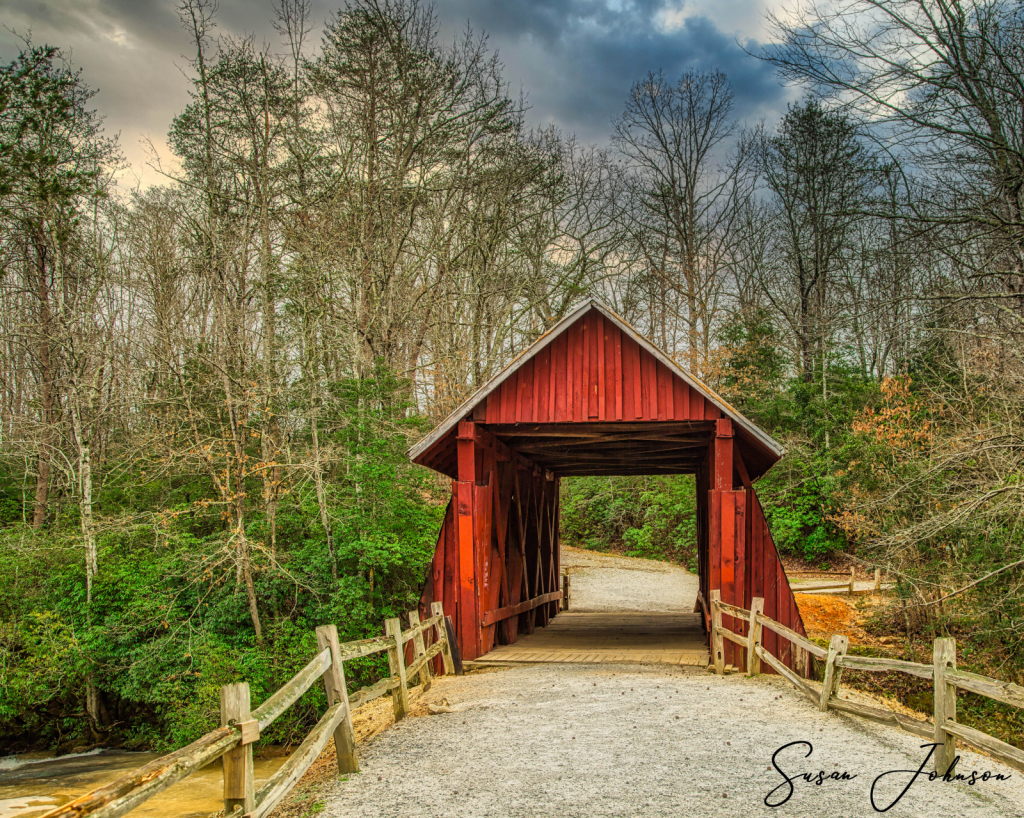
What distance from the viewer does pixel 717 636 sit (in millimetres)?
9578

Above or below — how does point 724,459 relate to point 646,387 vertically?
below

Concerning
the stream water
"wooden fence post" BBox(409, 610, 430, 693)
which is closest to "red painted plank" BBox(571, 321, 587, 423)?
"wooden fence post" BBox(409, 610, 430, 693)

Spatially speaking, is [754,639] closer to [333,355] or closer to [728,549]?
[728,549]

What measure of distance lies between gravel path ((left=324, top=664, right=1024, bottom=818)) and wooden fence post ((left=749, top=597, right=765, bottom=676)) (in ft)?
3.02

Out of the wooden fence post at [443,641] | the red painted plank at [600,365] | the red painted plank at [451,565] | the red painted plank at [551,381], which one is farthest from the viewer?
the red painted plank at [451,565]

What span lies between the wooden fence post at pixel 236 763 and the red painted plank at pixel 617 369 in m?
6.52

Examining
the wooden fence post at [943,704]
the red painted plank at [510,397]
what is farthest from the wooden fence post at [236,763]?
the red painted plank at [510,397]

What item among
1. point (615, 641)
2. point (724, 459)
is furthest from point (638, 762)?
point (615, 641)

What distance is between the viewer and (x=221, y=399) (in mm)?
15055

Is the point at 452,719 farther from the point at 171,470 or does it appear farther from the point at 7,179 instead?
the point at 7,179

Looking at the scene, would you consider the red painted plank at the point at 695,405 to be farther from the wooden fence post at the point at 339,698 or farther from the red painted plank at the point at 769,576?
the wooden fence post at the point at 339,698

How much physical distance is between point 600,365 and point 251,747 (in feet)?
22.4

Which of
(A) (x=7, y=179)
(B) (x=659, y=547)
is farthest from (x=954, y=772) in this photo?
(B) (x=659, y=547)

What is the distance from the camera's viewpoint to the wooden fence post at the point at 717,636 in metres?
9.39
